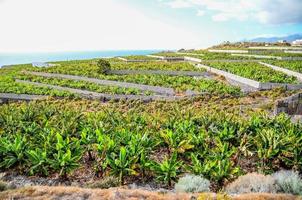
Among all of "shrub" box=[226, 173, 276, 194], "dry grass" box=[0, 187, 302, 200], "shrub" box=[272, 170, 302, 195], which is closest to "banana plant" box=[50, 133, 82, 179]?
"dry grass" box=[0, 187, 302, 200]

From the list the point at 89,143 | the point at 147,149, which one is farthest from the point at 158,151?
the point at 89,143

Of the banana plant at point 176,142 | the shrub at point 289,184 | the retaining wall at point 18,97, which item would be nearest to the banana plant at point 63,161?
the banana plant at point 176,142

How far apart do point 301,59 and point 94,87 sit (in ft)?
104

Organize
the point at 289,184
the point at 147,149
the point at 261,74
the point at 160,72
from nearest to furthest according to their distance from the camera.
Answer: the point at 289,184 < the point at 147,149 < the point at 261,74 < the point at 160,72

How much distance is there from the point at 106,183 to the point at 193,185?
2.07m

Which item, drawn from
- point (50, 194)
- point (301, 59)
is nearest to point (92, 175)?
point (50, 194)

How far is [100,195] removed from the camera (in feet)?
25.7

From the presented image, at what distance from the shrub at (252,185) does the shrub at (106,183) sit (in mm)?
2615

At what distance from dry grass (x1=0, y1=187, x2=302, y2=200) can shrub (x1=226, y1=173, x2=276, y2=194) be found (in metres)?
0.53

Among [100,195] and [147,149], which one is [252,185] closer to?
[100,195]

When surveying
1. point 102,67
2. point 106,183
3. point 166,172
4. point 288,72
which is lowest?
point 288,72

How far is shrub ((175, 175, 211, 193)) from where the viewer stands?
8305 millimetres

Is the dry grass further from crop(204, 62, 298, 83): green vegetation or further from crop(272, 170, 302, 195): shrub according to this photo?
crop(204, 62, 298, 83): green vegetation

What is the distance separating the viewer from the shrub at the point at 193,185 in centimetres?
830
